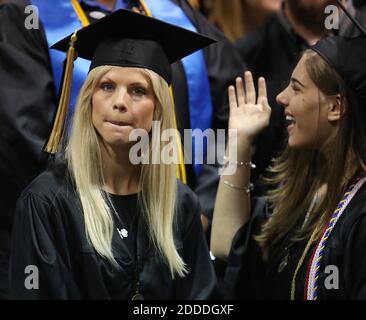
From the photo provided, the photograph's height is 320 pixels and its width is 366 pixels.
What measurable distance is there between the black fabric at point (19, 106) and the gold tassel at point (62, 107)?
0.46 m

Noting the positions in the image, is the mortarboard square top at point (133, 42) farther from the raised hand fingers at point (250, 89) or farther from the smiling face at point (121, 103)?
the raised hand fingers at point (250, 89)

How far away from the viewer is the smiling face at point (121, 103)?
9.60 ft

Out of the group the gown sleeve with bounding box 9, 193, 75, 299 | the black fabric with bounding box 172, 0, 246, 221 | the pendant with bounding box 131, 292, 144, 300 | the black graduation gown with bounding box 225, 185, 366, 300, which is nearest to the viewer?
the gown sleeve with bounding box 9, 193, 75, 299

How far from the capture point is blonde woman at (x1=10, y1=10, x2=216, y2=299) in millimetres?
2830

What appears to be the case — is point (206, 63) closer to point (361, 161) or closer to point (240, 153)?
point (240, 153)

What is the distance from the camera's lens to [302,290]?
3197 mm

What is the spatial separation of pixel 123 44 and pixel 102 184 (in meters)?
0.46

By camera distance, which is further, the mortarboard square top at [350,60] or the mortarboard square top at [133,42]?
the mortarboard square top at [350,60]

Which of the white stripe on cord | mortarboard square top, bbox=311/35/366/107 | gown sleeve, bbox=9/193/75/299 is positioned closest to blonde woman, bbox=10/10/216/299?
gown sleeve, bbox=9/193/75/299

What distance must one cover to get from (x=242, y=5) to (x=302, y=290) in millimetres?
2024

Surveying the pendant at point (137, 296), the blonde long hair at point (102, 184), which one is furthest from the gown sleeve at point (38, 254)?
the pendant at point (137, 296)

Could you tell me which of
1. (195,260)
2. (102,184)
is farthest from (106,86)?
(195,260)


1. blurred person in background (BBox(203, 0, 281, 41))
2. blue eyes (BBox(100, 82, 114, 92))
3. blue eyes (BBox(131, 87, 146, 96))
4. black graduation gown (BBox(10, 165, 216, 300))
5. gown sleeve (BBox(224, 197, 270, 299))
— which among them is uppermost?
blurred person in background (BBox(203, 0, 281, 41))

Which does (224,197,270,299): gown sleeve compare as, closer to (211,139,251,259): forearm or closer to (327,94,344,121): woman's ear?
(211,139,251,259): forearm
